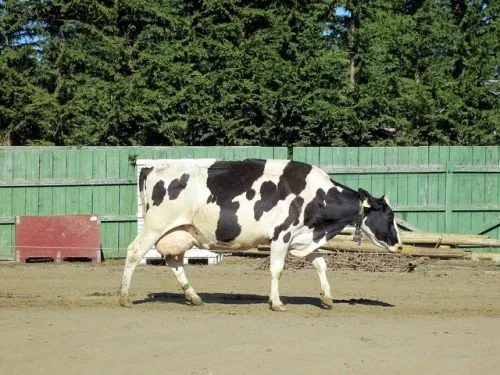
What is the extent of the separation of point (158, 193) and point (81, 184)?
8.67 meters

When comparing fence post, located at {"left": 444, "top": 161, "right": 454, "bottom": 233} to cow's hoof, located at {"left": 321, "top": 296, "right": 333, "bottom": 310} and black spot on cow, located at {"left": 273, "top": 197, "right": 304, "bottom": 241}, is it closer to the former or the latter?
black spot on cow, located at {"left": 273, "top": 197, "right": 304, "bottom": 241}

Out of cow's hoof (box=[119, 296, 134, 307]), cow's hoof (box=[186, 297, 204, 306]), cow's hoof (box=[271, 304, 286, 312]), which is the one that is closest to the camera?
cow's hoof (box=[271, 304, 286, 312])

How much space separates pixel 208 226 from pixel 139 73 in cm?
1314

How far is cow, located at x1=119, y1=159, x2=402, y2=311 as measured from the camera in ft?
A: 45.5

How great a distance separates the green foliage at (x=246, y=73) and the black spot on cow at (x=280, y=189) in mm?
11330

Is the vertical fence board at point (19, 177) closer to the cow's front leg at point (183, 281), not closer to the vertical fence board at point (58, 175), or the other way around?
the vertical fence board at point (58, 175)

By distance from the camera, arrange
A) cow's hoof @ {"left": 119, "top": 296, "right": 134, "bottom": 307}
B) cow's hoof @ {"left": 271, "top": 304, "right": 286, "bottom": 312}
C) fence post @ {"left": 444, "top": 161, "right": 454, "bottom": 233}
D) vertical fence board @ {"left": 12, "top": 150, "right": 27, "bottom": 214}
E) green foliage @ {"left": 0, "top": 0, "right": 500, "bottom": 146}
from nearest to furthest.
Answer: cow's hoof @ {"left": 271, "top": 304, "right": 286, "bottom": 312}
cow's hoof @ {"left": 119, "top": 296, "right": 134, "bottom": 307}
vertical fence board @ {"left": 12, "top": 150, "right": 27, "bottom": 214}
fence post @ {"left": 444, "top": 161, "right": 454, "bottom": 233}
green foliage @ {"left": 0, "top": 0, "right": 500, "bottom": 146}

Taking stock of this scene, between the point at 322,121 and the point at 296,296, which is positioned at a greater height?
the point at 322,121

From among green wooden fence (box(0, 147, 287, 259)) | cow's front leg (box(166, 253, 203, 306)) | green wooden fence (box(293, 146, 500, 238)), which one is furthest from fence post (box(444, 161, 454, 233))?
cow's front leg (box(166, 253, 203, 306))

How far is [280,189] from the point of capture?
548 inches

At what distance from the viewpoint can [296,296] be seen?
51.1 feet

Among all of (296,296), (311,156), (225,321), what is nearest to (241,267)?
(311,156)

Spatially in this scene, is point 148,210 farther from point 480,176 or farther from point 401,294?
point 480,176

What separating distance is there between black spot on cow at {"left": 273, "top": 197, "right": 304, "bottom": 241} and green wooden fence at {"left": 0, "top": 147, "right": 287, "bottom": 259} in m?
8.77
